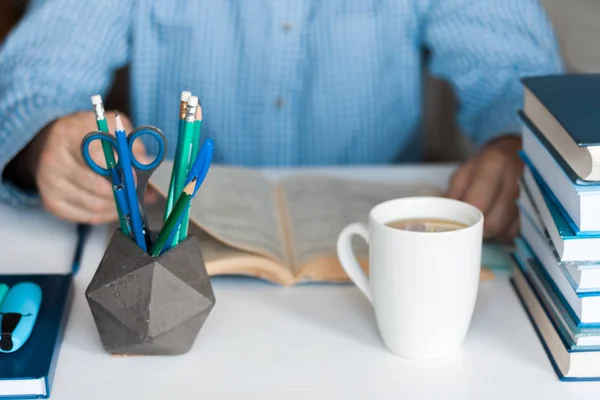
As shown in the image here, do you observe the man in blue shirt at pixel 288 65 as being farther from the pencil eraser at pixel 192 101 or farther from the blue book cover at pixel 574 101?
the pencil eraser at pixel 192 101

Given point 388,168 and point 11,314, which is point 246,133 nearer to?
point 388,168

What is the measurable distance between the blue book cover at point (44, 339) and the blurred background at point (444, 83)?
2.64 ft

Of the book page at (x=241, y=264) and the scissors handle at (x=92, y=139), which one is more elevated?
the scissors handle at (x=92, y=139)

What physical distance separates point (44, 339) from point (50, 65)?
49 centimetres

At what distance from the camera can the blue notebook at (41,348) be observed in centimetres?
62

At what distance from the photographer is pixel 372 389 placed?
63 cm

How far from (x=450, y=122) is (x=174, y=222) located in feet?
5.10

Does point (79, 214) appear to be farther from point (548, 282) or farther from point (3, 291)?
point (548, 282)

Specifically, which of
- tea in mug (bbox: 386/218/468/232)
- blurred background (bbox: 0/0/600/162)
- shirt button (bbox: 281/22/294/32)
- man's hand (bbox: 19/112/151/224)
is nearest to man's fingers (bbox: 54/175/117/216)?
man's hand (bbox: 19/112/151/224)

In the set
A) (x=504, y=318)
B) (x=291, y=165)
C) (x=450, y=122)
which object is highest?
(x=504, y=318)

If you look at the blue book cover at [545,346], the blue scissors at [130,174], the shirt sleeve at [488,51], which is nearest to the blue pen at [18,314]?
the blue scissors at [130,174]

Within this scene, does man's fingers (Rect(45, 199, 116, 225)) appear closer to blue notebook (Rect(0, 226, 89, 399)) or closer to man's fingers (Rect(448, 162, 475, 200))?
blue notebook (Rect(0, 226, 89, 399))

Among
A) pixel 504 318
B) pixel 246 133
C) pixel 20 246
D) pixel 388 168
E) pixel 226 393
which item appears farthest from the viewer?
pixel 246 133

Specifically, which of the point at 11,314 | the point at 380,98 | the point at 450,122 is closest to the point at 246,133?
the point at 380,98
